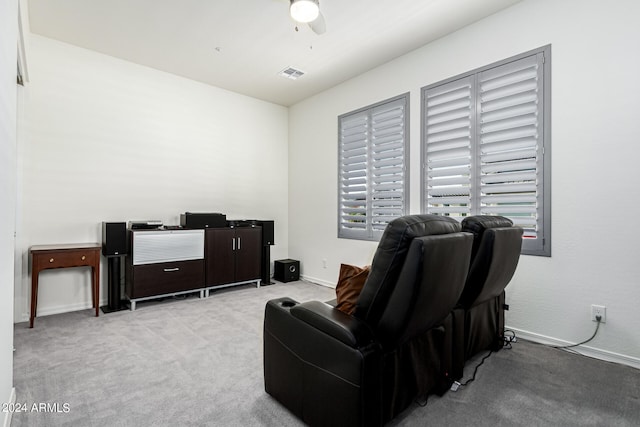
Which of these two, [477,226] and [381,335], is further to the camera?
[477,226]

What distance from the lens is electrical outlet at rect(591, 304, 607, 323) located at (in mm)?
2408

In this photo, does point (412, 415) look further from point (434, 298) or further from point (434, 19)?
point (434, 19)

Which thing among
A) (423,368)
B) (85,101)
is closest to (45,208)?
(85,101)

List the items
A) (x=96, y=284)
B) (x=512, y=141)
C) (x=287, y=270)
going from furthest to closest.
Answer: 1. (x=287, y=270)
2. (x=96, y=284)
3. (x=512, y=141)

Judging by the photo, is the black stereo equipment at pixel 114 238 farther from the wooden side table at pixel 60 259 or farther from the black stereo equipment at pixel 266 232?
the black stereo equipment at pixel 266 232

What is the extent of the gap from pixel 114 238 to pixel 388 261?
335 centimetres

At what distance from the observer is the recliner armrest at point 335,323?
137 cm

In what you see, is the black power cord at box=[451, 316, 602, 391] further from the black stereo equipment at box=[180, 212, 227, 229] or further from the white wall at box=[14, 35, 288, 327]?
the white wall at box=[14, 35, 288, 327]

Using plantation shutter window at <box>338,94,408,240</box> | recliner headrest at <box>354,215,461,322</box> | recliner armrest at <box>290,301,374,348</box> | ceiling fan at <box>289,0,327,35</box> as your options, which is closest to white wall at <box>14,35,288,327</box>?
plantation shutter window at <box>338,94,408,240</box>

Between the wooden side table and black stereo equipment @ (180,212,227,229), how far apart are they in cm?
98

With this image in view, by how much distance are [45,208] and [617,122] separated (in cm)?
547

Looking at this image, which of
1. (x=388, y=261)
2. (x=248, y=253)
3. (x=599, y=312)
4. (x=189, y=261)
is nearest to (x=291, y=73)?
(x=248, y=253)

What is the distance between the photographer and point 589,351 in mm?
2457

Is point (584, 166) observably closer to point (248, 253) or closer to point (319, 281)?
point (319, 281)
